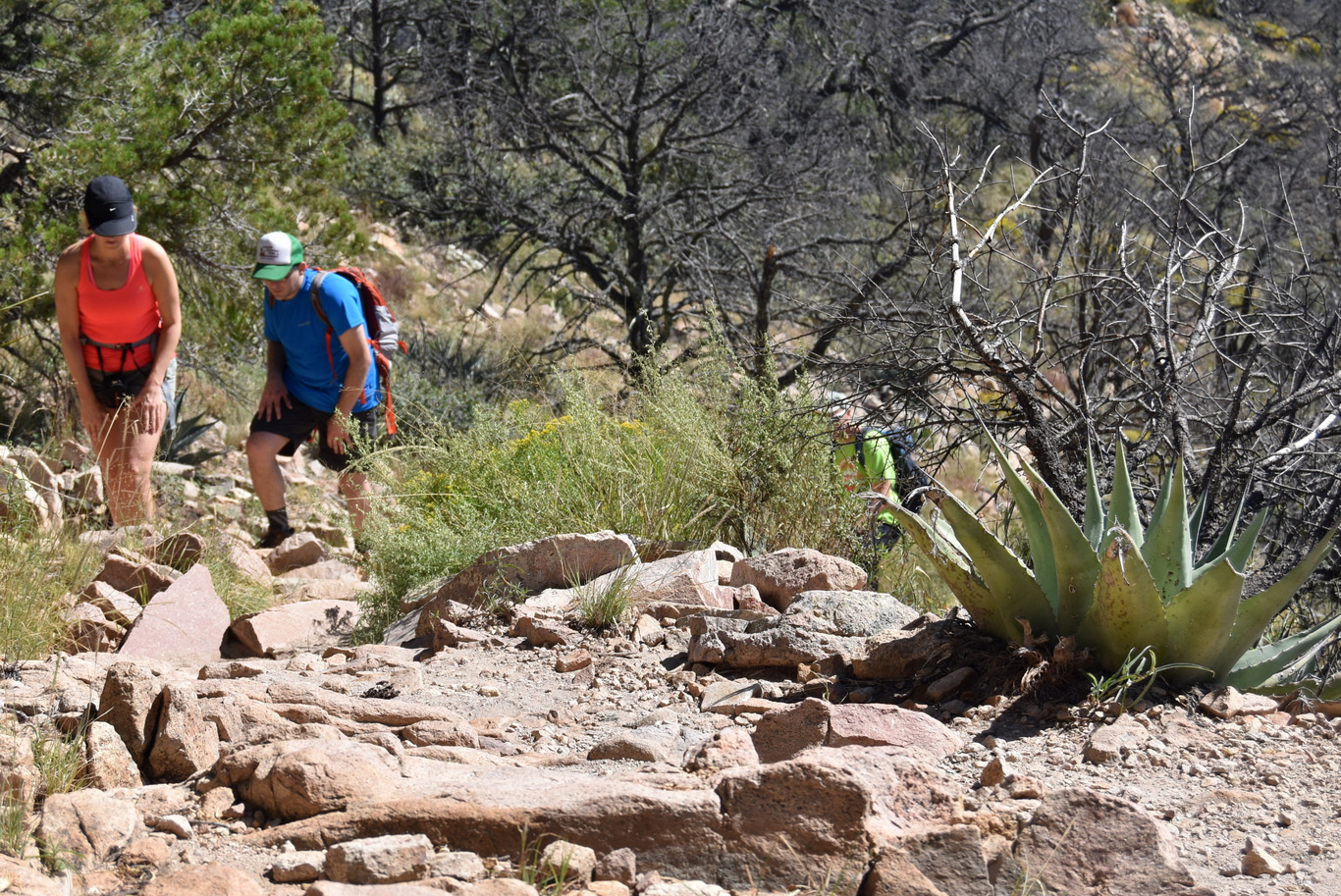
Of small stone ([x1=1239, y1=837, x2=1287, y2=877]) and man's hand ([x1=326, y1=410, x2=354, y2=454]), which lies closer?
small stone ([x1=1239, y1=837, x2=1287, y2=877])

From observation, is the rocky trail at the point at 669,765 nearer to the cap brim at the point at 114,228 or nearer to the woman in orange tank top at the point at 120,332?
the woman in orange tank top at the point at 120,332

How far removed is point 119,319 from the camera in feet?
16.9

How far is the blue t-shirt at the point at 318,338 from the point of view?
5.59 meters

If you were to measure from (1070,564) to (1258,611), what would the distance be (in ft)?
1.45

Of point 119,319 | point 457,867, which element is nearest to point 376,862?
point 457,867

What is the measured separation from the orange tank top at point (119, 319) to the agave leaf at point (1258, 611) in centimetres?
455

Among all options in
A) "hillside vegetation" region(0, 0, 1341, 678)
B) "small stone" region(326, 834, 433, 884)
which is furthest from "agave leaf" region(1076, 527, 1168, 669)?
"small stone" region(326, 834, 433, 884)

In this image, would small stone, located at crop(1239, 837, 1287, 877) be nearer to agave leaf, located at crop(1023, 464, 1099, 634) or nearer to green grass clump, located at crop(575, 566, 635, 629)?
agave leaf, located at crop(1023, 464, 1099, 634)

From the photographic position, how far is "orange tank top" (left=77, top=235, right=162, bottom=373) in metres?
5.08

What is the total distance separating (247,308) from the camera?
8.80m

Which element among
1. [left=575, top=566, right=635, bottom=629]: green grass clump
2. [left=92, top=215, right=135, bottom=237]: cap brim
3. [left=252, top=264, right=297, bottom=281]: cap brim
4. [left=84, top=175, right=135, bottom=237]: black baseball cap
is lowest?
[left=575, top=566, right=635, bottom=629]: green grass clump

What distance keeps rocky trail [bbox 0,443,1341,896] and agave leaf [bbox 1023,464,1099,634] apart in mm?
154

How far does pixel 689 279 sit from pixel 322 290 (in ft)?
15.1

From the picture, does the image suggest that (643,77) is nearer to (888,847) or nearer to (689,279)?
(689,279)
